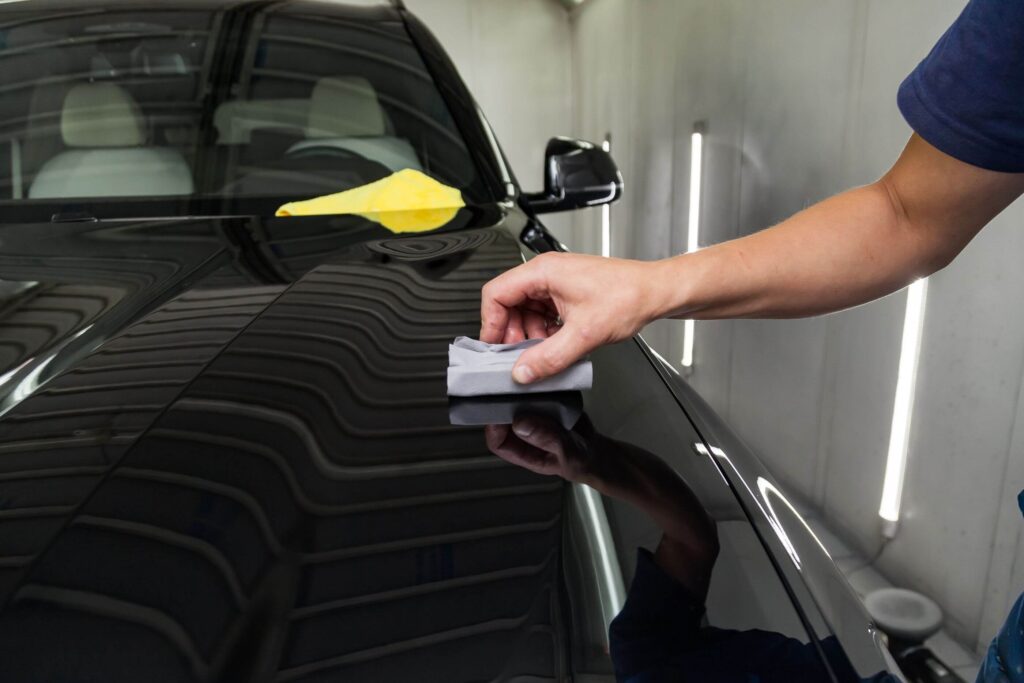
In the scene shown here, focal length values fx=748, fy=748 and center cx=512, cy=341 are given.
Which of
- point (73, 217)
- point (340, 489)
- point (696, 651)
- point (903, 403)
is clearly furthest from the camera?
point (903, 403)

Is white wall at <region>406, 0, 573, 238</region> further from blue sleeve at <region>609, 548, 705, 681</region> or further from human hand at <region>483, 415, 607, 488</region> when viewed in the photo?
blue sleeve at <region>609, 548, 705, 681</region>

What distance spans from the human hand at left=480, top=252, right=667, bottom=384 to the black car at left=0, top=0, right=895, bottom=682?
1.5 inches

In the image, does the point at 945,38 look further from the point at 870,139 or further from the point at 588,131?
the point at 588,131

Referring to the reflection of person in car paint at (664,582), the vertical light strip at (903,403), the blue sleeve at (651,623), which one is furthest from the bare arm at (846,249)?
the vertical light strip at (903,403)

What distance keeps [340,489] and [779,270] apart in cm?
53

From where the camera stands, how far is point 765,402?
8.65 ft

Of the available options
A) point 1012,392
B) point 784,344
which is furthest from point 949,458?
point 784,344

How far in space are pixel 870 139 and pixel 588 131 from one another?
327cm

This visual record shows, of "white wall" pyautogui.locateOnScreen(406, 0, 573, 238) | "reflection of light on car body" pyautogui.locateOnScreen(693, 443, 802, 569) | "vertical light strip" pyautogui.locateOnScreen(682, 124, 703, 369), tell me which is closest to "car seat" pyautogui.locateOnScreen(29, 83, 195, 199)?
"reflection of light on car body" pyautogui.locateOnScreen(693, 443, 802, 569)

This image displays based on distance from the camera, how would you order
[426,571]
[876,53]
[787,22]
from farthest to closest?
[787,22], [876,53], [426,571]

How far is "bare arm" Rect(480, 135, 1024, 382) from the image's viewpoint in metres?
0.73

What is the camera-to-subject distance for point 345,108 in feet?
4.85

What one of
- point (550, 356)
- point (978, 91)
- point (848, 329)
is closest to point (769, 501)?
point (550, 356)

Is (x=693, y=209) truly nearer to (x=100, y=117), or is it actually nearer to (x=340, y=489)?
(x=100, y=117)
